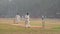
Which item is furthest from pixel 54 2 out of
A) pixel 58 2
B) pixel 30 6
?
pixel 30 6

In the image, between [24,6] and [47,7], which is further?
[24,6]

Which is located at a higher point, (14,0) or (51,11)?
(14,0)

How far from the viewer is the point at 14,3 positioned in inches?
1608

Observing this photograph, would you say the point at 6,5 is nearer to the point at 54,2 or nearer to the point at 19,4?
the point at 19,4

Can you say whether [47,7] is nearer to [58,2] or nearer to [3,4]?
[58,2]

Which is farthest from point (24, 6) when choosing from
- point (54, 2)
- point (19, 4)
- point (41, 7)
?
point (54, 2)

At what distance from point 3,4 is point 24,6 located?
5.08 meters

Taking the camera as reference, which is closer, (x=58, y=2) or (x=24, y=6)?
(x=58, y=2)

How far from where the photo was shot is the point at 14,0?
4122 cm

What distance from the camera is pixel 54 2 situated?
122 feet

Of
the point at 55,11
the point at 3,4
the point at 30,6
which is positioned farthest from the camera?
the point at 3,4

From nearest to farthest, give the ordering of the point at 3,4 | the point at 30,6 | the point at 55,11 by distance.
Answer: the point at 55,11
the point at 30,6
the point at 3,4

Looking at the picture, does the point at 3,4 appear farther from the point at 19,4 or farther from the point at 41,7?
the point at 41,7

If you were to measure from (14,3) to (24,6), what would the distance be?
7.60 feet
